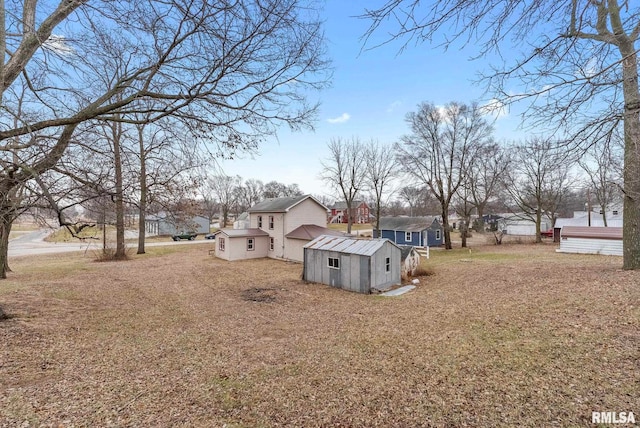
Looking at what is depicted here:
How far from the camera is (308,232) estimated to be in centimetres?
2158

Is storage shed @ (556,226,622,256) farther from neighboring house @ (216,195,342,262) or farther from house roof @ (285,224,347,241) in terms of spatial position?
neighboring house @ (216,195,342,262)

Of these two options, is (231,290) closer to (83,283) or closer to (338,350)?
(83,283)

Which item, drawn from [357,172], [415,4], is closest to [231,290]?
[415,4]

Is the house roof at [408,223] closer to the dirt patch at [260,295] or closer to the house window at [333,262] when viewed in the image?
the house window at [333,262]

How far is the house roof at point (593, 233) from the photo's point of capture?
1906cm

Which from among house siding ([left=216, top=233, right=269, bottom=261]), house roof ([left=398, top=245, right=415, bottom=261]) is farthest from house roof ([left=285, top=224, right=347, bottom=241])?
house roof ([left=398, top=245, right=415, bottom=261])

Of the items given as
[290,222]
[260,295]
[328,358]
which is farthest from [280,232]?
[328,358]

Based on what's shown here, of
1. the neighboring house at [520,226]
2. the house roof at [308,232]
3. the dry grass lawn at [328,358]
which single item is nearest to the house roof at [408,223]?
the house roof at [308,232]

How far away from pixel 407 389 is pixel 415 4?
4794mm

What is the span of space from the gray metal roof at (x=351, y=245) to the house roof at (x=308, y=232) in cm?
531

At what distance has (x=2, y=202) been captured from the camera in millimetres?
6273

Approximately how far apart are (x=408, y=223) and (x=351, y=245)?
19650 mm

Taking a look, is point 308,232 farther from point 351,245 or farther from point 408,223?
point 408,223

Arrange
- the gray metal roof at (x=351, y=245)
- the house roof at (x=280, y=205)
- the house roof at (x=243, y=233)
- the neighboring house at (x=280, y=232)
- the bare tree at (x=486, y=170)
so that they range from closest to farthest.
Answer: the gray metal roof at (x=351, y=245)
the neighboring house at (x=280, y=232)
the house roof at (x=243, y=233)
the house roof at (x=280, y=205)
the bare tree at (x=486, y=170)
